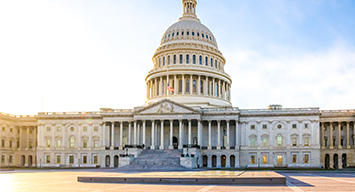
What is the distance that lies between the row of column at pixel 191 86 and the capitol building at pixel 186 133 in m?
0.28

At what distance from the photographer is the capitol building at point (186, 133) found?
95.1 meters

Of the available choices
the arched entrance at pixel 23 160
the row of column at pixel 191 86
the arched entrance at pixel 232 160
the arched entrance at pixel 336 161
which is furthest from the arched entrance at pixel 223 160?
the arched entrance at pixel 23 160

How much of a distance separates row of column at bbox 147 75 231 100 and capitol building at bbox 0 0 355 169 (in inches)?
10.8

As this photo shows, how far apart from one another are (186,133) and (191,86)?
52.4 ft

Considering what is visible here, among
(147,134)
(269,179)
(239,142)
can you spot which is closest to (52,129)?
(147,134)

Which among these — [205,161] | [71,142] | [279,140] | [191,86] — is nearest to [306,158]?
[279,140]

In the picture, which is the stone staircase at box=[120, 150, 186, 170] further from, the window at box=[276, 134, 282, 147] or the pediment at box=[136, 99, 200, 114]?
the window at box=[276, 134, 282, 147]

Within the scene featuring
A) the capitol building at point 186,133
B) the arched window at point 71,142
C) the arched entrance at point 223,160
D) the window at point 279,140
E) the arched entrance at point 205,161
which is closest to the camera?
the capitol building at point 186,133

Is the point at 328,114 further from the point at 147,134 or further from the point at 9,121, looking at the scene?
the point at 9,121

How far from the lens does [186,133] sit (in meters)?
100

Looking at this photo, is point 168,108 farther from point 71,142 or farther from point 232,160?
point 71,142

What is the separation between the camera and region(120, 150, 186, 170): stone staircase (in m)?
79.3

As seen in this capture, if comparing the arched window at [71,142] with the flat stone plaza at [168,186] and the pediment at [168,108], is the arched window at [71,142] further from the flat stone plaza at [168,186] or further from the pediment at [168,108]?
the flat stone plaza at [168,186]

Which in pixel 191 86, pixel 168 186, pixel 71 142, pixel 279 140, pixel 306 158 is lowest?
pixel 306 158
